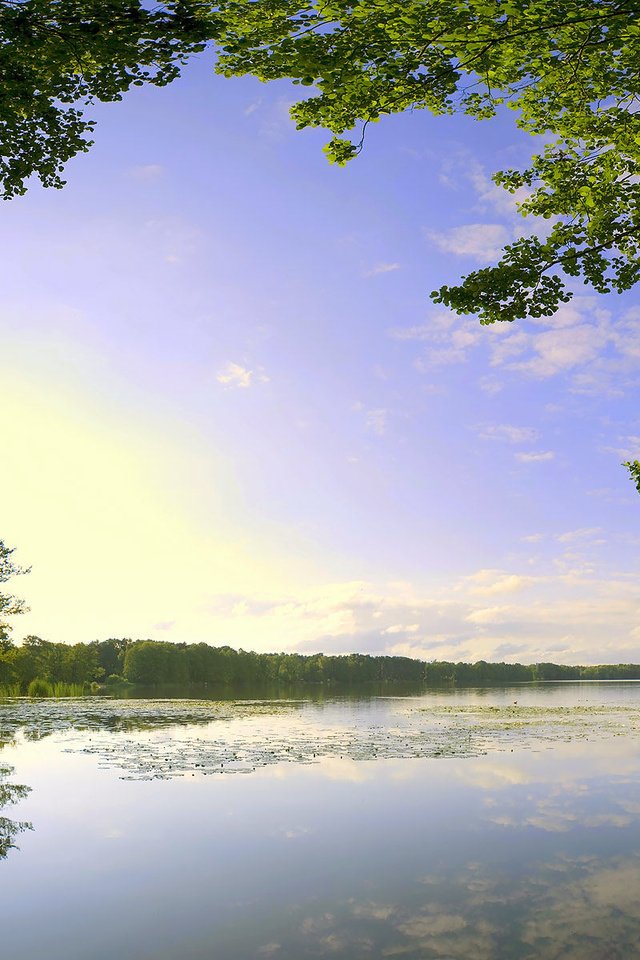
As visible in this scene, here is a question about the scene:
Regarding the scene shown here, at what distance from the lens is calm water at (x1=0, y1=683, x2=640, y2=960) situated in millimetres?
8109

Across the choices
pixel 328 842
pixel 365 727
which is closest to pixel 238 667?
pixel 365 727

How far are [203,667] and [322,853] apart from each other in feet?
379

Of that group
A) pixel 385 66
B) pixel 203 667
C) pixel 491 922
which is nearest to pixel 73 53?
pixel 385 66

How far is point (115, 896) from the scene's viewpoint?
31.6 feet

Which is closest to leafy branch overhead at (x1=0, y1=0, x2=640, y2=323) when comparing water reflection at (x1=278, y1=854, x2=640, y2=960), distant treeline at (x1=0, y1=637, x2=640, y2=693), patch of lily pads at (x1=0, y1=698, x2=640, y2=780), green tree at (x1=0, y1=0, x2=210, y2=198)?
green tree at (x1=0, y1=0, x2=210, y2=198)

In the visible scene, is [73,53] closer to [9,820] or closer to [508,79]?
[508,79]

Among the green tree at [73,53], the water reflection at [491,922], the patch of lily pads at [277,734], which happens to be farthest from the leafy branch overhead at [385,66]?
the patch of lily pads at [277,734]

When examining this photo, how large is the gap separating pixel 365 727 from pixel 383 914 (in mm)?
23797

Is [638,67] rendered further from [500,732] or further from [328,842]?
[500,732]

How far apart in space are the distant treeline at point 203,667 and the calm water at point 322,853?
112 ft

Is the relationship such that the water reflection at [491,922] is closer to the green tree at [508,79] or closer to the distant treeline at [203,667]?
the green tree at [508,79]

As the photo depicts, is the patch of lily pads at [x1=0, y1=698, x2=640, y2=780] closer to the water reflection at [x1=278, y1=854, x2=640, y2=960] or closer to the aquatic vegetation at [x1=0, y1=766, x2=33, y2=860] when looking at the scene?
the aquatic vegetation at [x1=0, y1=766, x2=33, y2=860]

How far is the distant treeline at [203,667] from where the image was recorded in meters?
87.1

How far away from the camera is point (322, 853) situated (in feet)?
38.4
